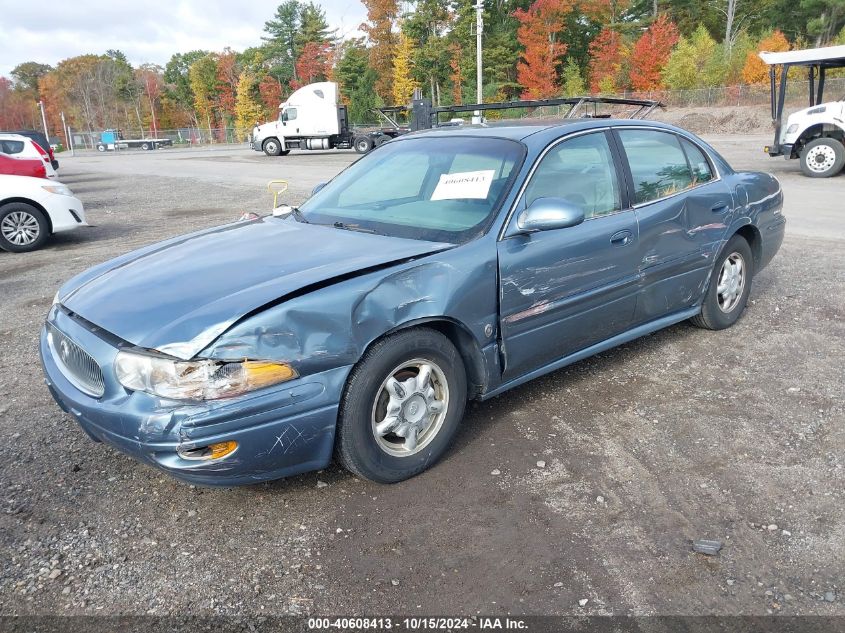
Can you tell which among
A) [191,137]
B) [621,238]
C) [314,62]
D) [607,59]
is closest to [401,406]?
[621,238]

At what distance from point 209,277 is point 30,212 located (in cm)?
811

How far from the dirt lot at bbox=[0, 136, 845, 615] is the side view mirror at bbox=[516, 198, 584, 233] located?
1107mm

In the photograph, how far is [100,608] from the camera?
7.80ft

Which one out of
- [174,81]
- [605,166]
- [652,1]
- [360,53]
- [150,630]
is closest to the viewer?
[150,630]

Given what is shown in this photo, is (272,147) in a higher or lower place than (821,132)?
higher

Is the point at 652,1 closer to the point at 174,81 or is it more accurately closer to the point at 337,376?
the point at 337,376

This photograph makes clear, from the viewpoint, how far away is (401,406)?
9.89 ft

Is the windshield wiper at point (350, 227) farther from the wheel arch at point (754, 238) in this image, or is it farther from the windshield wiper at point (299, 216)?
the wheel arch at point (754, 238)

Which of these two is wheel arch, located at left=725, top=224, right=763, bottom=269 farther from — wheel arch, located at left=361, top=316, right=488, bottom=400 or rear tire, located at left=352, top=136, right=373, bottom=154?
rear tire, located at left=352, top=136, right=373, bottom=154

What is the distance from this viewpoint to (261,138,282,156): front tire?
3341 cm

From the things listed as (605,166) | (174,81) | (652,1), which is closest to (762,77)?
(652,1)

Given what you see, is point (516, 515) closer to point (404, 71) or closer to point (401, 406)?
point (401, 406)

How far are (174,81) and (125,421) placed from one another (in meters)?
107

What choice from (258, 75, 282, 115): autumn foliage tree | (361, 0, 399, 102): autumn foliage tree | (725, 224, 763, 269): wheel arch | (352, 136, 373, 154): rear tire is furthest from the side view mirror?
(258, 75, 282, 115): autumn foliage tree
